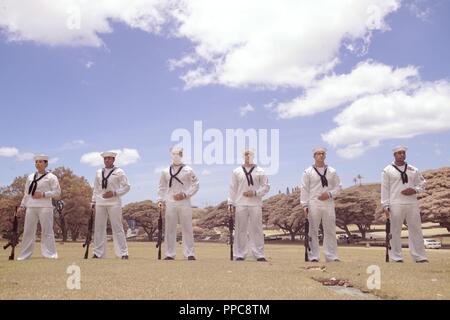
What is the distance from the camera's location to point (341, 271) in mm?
9219

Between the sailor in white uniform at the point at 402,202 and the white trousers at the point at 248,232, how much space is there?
10.7ft

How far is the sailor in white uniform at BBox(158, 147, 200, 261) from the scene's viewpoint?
41.1 feet

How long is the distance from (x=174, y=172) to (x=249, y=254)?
295 centimetres

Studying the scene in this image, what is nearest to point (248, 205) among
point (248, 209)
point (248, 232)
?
point (248, 209)

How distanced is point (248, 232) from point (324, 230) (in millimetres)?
1974

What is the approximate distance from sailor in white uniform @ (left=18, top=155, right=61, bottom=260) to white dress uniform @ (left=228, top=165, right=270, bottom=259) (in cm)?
489

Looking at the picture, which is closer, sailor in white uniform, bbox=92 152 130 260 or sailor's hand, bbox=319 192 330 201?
sailor's hand, bbox=319 192 330 201

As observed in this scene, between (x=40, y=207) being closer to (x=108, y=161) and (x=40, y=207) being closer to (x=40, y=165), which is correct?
(x=40, y=165)

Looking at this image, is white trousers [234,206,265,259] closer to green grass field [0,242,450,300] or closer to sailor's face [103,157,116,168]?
green grass field [0,242,450,300]

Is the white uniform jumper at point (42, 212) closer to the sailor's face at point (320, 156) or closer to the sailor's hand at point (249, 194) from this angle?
the sailor's hand at point (249, 194)

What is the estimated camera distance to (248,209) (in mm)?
12578

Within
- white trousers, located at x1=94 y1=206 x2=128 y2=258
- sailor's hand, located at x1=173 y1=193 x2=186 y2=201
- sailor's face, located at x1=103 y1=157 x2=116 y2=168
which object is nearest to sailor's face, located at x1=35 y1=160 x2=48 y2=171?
sailor's face, located at x1=103 y1=157 x2=116 y2=168
